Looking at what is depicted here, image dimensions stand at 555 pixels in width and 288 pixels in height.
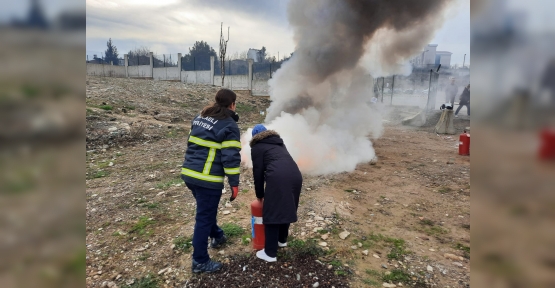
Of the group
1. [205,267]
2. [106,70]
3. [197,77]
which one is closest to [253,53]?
[197,77]

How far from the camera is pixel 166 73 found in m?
27.6

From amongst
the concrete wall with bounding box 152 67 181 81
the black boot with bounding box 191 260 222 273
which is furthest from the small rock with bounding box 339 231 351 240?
the concrete wall with bounding box 152 67 181 81

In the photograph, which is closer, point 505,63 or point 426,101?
point 505,63

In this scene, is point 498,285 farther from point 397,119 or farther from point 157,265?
point 397,119

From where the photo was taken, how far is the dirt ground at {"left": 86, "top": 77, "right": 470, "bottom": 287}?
3.32 metres

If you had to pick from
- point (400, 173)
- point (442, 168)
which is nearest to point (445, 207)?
point (400, 173)

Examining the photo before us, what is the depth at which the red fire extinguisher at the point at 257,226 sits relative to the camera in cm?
341

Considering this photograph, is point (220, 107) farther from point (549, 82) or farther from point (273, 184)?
point (549, 82)

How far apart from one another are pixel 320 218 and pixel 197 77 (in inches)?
923

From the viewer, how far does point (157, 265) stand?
11.2 feet

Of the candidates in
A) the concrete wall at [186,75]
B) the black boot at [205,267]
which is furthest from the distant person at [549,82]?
the concrete wall at [186,75]

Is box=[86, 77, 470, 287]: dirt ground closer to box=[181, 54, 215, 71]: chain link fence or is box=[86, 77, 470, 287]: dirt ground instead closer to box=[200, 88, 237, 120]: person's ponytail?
box=[200, 88, 237, 120]: person's ponytail

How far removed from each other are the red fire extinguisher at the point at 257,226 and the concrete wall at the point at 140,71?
1126 inches

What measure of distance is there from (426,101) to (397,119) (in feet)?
6.83
